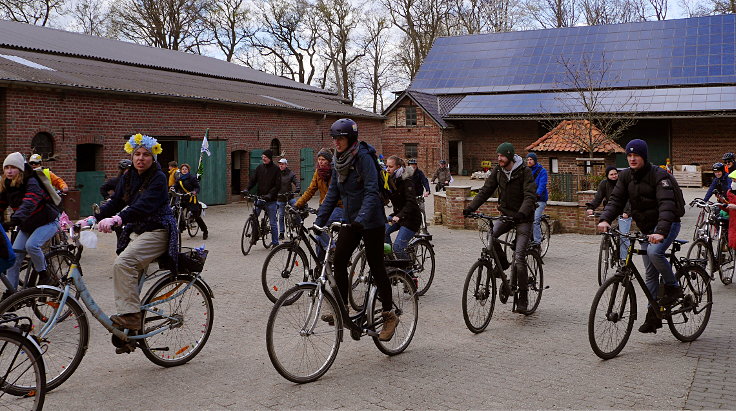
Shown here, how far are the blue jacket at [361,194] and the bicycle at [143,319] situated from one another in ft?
3.99

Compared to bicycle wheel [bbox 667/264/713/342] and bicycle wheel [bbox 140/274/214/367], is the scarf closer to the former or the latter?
bicycle wheel [bbox 140/274/214/367]

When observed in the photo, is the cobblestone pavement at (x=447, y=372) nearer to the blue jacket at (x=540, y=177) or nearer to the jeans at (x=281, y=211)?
the blue jacket at (x=540, y=177)

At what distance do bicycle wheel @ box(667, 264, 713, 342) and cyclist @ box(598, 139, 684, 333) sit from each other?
0.53 ft

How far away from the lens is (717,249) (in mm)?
9070

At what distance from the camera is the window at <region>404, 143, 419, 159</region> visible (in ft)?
133

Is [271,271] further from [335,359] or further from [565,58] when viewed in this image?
[565,58]

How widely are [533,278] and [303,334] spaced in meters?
3.27

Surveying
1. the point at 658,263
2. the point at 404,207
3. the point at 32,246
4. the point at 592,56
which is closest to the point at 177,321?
the point at 32,246

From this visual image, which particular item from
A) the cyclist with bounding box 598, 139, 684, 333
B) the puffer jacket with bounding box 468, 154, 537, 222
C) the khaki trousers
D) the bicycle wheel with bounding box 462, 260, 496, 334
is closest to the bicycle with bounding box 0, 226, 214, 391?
the khaki trousers

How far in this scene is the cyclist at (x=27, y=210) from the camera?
6.38 meters

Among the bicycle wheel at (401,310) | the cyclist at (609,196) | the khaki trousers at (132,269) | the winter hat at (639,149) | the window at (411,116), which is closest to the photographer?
the khaki trousers at (132,269)

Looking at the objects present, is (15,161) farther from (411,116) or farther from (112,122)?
(411,116)

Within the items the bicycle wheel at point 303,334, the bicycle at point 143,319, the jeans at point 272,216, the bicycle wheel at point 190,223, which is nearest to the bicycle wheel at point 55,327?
the bicycle at point 143,319

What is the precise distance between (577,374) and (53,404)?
12.5 feet
